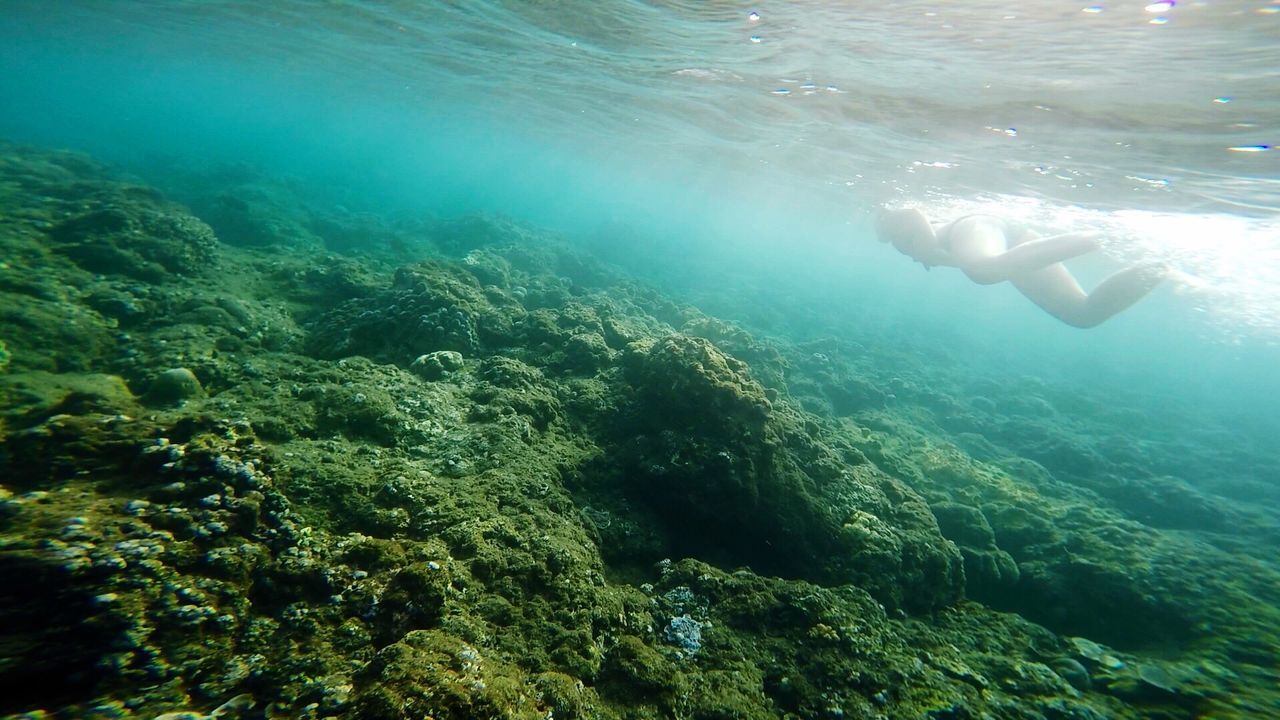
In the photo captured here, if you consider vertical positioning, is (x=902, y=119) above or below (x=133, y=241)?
above

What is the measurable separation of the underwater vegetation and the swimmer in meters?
4.48

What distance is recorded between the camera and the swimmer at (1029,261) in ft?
34.4

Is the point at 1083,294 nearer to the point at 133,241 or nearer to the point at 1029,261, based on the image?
the point at 1029,261

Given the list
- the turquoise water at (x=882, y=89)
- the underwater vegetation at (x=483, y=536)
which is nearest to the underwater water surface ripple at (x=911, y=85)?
the turquoise water at (x=882, y=89)

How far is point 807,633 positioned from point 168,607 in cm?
485

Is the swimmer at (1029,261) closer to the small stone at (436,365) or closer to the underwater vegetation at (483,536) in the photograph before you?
the underwater vegetation at (483,536)

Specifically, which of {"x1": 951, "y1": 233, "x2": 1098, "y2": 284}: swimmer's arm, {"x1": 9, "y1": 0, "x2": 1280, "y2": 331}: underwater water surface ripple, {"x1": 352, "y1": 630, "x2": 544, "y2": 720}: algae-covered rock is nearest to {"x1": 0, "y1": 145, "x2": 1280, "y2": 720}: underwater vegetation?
{"x1": 352, "y1": 630, "x2": 544, "y2": 720}: algae-covered rock

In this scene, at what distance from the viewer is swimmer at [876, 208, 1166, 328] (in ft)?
34.4

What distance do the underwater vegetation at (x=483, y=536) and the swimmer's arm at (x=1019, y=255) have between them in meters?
4.69

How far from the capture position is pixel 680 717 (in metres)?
3.56

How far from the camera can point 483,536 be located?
4.32 metres

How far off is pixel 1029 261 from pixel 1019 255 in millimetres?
252

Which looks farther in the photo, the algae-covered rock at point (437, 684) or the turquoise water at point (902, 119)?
the turquoise water at point (902, 119)

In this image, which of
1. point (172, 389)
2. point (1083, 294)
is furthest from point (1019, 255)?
point (172, 389)
